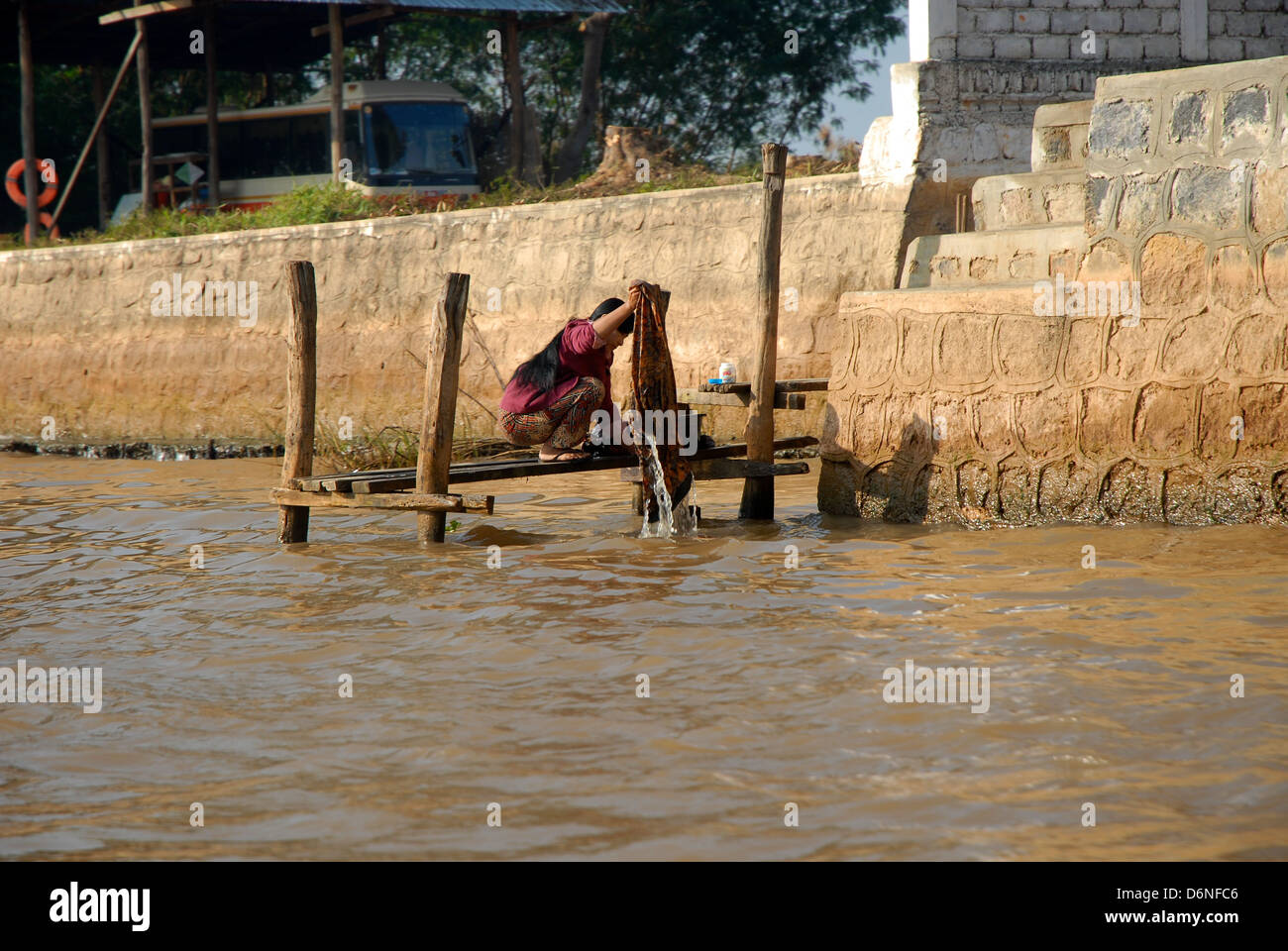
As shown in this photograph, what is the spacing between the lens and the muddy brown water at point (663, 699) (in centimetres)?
344

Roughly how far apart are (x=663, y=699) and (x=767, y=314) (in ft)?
10.9

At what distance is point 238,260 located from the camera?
487 inches

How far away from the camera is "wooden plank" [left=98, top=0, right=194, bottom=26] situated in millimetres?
15711

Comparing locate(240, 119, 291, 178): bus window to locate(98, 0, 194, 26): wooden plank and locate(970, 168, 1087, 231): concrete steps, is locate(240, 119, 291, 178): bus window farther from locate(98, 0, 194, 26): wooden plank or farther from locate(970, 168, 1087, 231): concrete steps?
locate(970, 168, 1087, 231): concrete steps

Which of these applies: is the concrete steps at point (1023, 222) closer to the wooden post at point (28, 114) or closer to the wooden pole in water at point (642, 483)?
the wooden pole in water at point (642, 483)

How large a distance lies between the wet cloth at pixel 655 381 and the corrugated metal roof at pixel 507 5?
33.7 feet

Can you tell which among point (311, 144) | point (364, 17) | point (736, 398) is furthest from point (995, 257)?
point (311, 144)

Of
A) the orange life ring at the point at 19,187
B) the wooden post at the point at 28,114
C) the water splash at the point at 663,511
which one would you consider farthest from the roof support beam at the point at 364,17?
the water splash at the point at 663,511

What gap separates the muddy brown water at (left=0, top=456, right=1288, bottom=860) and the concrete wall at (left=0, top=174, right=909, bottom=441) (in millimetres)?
2829

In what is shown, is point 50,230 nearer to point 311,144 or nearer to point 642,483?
point 311,144

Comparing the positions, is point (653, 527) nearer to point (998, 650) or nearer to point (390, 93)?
point (998, 650)

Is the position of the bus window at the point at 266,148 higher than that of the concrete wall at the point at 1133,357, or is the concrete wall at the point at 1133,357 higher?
the bus window at the point at 266,148

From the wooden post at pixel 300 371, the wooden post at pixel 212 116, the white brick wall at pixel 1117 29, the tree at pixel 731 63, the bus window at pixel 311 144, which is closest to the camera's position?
the wooden post at pixel 300 371
